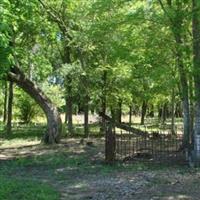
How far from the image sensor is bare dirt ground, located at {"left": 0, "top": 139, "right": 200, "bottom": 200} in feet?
35.3

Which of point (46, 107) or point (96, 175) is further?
point (46, 107)

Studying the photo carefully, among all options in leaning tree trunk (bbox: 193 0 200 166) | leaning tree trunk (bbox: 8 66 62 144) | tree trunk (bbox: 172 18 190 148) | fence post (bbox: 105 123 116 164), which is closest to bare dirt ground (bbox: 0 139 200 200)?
fence post (bbox: 105 123 116 164)

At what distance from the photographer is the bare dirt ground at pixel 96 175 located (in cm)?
1077

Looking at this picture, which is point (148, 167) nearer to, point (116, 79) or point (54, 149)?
point (54, 149)

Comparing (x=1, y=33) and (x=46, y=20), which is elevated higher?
(x=46, y=20)

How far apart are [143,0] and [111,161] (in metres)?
5.36

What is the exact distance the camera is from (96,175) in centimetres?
1339

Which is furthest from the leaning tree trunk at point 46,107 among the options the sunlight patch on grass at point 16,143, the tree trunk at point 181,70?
the tree trunk at point 181,70

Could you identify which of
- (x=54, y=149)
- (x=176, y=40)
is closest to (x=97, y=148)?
(x=54, y=149)

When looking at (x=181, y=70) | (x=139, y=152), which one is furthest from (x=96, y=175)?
(x=181, y=70)

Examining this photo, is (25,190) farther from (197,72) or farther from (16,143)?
(16,143)

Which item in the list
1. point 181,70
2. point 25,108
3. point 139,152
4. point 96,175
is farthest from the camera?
point 25,108

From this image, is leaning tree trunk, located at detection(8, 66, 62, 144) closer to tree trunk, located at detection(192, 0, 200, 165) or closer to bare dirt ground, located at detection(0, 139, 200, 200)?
bare dirt ground, located at detection(0, 139, 200, 200)

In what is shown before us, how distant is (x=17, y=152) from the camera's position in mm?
19703
